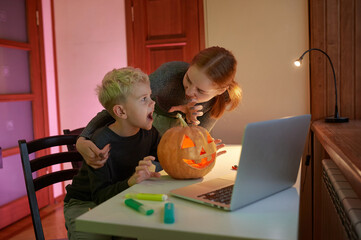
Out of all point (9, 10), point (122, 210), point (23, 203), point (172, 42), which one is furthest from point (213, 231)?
point (9, 10)

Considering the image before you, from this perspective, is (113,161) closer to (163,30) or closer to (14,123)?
(163,30)

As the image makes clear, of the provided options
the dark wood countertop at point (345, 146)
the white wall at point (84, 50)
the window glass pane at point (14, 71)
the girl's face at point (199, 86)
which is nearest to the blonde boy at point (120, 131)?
the girl's face at point (199, 86)

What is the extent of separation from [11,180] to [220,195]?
7.93ft

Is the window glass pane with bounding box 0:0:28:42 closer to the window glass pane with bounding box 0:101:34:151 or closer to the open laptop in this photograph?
the window glass pane with bounding box 0:101:34:151

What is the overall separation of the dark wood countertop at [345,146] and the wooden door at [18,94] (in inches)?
88.1

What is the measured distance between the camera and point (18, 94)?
117 inches

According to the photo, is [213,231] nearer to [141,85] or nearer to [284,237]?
[284,237]

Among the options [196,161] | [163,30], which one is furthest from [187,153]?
[163,30]

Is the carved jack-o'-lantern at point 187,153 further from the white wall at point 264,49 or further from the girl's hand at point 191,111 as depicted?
the white wall at point 264,49

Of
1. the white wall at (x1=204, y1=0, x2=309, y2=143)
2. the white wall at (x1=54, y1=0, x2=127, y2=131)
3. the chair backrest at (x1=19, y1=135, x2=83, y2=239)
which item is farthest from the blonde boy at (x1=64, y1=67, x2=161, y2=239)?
the white wall at (x1=54, y1=0, x2=127, y2=131)

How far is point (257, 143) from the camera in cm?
84

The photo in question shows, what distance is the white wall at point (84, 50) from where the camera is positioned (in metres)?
2.98

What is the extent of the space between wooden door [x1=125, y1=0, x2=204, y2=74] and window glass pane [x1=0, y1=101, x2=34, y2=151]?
1.01 meters

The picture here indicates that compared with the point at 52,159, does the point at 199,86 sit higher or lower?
higher
